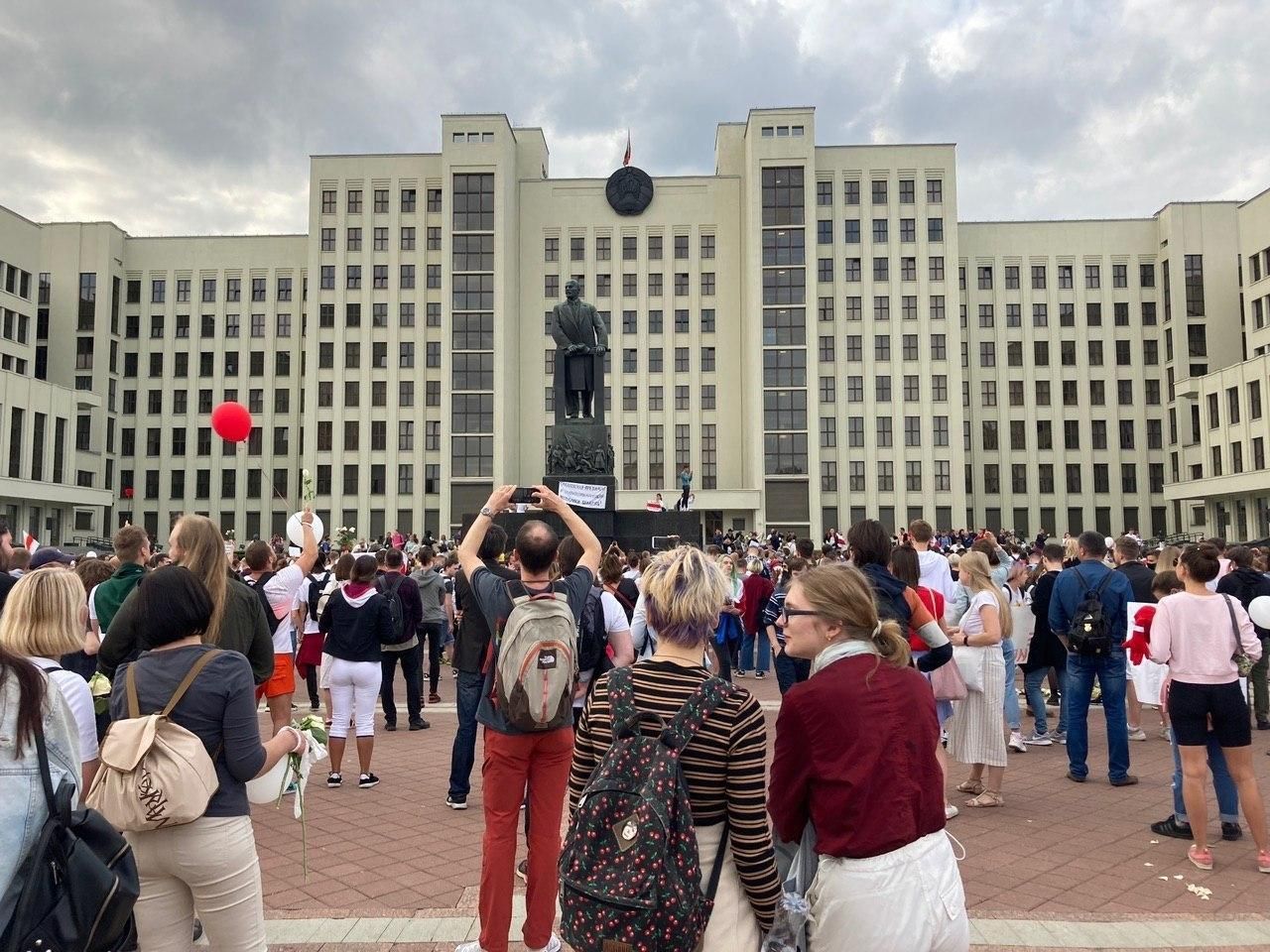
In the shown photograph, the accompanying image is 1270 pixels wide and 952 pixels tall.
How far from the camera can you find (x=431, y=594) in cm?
1244

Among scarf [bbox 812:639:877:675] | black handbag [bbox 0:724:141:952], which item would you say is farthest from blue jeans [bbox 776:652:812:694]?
black handbag [bbox 0:724:141:952]

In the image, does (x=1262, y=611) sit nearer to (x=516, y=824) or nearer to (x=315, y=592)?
(x=516, y=824)

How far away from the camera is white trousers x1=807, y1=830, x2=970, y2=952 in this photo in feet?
8.50

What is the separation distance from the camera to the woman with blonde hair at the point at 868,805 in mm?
2609

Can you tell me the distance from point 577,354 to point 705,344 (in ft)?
125

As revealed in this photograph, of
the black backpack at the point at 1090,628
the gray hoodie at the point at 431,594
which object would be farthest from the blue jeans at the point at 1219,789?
the gray hoodie at the point at 431,594

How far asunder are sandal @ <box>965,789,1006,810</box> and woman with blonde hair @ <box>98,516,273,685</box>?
5.18 meters

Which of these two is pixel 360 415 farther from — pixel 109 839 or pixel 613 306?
pixel 109 839

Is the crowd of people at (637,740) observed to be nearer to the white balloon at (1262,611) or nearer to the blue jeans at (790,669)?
the white balloon at (1262,611)

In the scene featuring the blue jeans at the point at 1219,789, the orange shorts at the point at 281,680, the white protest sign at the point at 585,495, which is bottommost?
the blue jeans at the point at 1219,789

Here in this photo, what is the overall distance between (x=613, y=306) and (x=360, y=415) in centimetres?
1699

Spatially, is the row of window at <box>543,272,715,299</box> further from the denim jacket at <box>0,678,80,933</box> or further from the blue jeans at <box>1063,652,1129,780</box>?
the denim jacket at <box>0,678,80,933</box>

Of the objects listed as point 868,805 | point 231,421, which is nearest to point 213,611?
point 868,805

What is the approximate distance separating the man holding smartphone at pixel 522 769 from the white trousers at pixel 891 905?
5.73 ft
